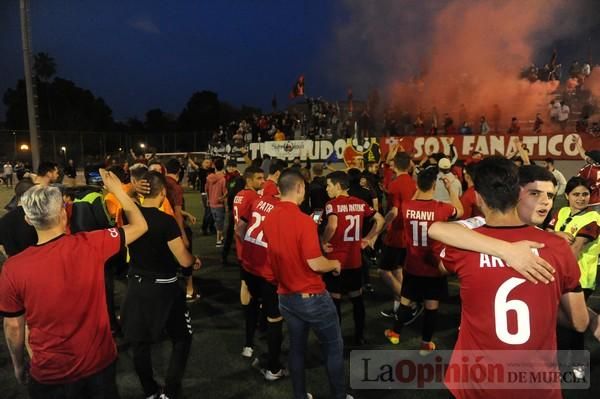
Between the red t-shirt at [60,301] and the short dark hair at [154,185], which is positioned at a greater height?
the short dark hair at [154,185]

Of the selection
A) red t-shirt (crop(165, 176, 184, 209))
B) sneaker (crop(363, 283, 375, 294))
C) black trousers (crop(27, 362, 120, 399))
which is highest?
red t-shirt (crop(165, 176, 184, 209))

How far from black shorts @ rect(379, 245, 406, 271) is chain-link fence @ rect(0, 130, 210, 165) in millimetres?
28111

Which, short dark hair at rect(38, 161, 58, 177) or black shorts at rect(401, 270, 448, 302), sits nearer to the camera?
black shorts at rect(401, 270, 448, 302)

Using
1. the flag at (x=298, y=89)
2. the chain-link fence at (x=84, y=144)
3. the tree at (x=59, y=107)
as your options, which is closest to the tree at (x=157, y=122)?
the tree at (x=59, y=107)

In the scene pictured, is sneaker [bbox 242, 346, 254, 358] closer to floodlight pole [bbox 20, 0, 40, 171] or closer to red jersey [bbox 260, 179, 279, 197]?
red jersey [bbox 260, 179, 279, 197]

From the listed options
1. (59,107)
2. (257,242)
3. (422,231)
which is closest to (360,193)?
(422,231)

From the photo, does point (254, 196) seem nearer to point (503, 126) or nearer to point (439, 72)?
point (503, 126)

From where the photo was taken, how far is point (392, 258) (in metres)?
6.58

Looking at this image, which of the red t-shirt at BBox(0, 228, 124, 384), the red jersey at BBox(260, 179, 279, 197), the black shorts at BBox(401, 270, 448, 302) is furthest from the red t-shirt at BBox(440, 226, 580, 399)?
the red jersey at BBox(260, 179, 279, 197)

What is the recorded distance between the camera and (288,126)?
2814cm

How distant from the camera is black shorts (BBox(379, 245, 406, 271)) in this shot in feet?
21.4

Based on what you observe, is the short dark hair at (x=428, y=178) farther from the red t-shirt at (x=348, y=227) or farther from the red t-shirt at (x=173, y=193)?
the red t-shirt at (x=173, y=193)

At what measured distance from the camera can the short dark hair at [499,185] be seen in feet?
7.67

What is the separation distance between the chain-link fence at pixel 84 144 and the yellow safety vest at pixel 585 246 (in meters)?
30.5
